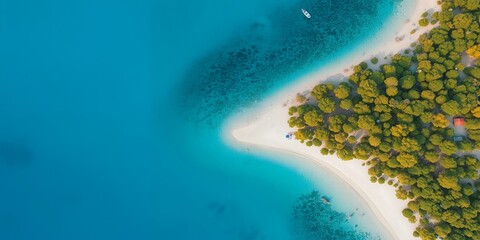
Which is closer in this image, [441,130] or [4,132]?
[441,130]

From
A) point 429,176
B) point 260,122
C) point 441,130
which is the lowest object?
point 429,176

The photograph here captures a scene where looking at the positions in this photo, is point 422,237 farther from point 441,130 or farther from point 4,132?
point 4,132

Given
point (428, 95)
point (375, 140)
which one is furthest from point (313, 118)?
point (428, 95)

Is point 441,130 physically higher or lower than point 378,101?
lower

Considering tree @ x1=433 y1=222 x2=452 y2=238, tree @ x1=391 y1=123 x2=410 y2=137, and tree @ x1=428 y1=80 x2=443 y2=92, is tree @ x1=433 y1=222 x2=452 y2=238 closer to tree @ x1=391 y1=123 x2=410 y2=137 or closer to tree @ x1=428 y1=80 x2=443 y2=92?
tree @ x1=391 y1=123 x2=410 y2=137

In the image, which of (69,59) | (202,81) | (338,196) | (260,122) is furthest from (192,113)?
(338,196)

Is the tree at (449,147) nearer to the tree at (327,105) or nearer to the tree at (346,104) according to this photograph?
the tree at (346,104)

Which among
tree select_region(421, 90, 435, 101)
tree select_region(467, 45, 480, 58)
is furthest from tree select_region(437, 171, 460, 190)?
tree select_region(467, 45, 480, 58)
